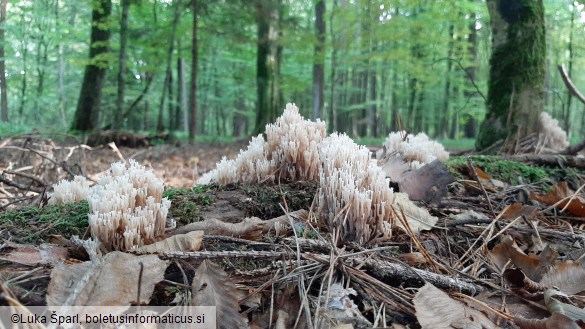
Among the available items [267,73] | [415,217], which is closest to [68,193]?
[415,217]

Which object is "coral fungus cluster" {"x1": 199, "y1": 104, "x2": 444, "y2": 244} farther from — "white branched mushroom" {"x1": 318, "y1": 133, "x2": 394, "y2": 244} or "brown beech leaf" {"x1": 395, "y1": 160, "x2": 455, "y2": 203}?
"brown beech leaf" {"x1": 395, "y1": 160, "x2": 455, "y2": 203}

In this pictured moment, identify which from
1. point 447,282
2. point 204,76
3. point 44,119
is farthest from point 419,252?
point 44,119

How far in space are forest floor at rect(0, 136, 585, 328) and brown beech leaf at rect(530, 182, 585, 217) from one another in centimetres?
1

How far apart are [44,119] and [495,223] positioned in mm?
38104

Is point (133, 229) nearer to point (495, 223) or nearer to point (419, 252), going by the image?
point (419, 252)

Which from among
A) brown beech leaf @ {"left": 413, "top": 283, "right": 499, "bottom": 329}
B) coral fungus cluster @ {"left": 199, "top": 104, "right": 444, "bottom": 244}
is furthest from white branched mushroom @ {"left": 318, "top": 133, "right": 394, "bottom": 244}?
brown beech leaf @ {"left": 413, "top": 283, "right": 499, "bottom": 329}

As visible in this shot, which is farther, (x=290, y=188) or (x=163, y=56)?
(x=163, y=56)

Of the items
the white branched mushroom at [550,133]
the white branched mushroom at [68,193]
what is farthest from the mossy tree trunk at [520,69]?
the white branched mushroom at [68,193]

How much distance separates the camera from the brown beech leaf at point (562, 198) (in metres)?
2.43

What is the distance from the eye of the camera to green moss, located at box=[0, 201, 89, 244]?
6.02 feet

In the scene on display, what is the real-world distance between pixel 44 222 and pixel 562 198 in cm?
297

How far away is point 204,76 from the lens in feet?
92.2

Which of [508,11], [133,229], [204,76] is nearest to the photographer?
[133,229]

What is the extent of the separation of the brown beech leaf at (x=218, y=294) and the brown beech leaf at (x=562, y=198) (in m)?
2.14
